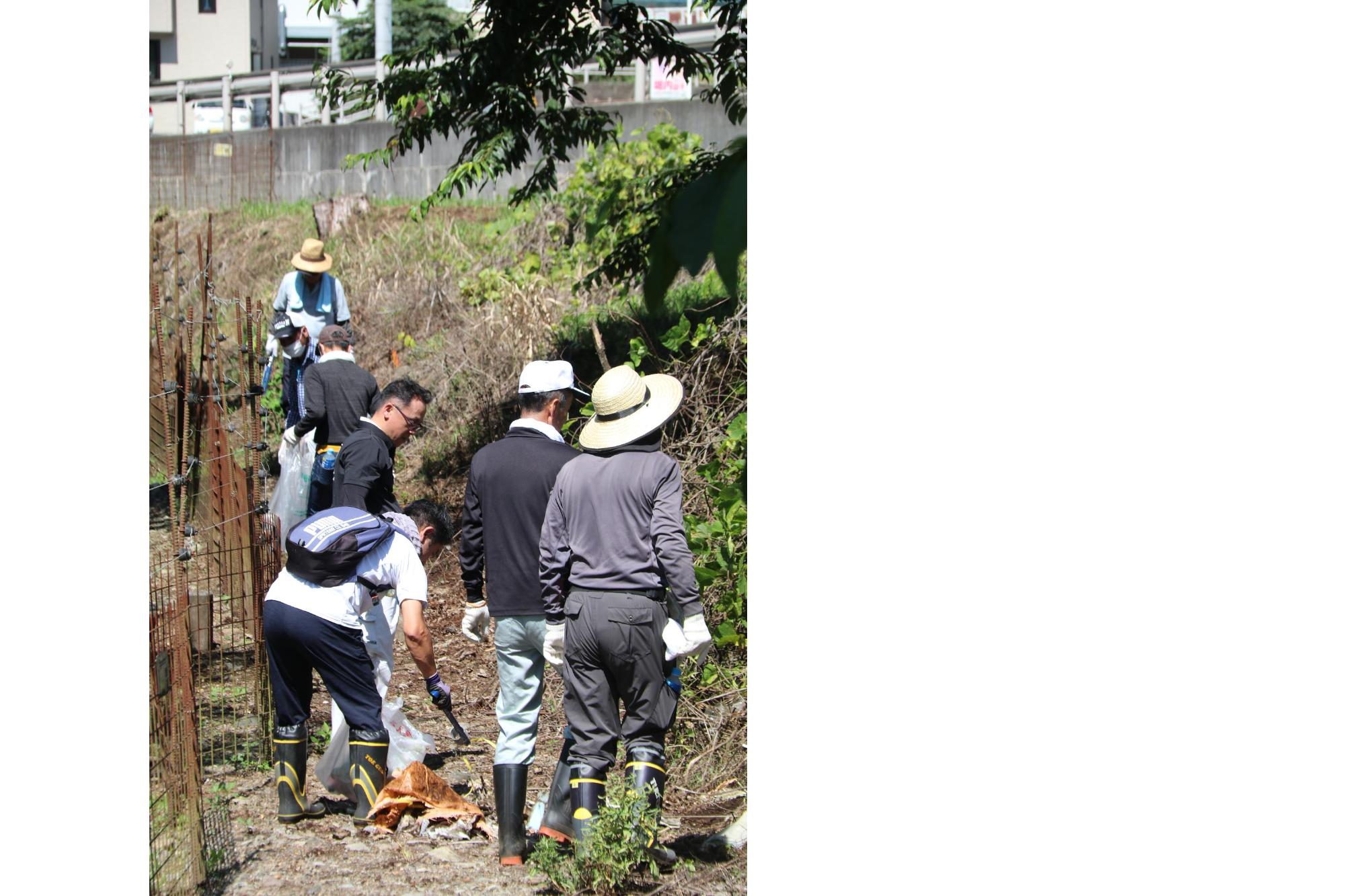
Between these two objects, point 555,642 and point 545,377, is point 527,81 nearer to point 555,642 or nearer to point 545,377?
point 545,377

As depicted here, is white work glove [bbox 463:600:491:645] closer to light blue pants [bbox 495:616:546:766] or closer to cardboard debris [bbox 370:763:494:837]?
light blue pants [bbox 495:616:546:766]

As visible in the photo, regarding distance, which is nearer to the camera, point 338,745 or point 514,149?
point 338,745

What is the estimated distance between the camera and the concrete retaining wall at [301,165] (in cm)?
1505

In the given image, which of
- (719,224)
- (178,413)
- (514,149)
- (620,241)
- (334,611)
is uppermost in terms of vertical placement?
(514,149)

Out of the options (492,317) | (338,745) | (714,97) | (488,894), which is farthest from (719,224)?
(492,317)

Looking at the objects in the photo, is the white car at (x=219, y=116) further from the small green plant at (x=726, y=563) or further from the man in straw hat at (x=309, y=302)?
the small green plant at (x=726, y=563)

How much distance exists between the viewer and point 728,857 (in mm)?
4531

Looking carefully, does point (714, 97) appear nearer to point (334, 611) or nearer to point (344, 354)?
point (344, 354)

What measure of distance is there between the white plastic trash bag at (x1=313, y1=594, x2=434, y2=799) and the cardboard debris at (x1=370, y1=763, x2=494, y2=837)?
15 centimetres

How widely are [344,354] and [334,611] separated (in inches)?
101

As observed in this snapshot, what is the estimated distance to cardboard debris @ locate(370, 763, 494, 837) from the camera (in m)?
4.88

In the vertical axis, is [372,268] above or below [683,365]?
above

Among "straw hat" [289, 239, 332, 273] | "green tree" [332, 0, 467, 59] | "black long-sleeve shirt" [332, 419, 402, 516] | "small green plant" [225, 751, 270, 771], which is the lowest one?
"small green plant" [225, 751, 270, 771]

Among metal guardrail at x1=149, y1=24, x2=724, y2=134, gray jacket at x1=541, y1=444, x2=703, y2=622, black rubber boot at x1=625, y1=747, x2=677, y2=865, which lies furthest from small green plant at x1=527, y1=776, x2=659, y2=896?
metal guardrail at x1=149, y1=24, x2=724, y2=134
